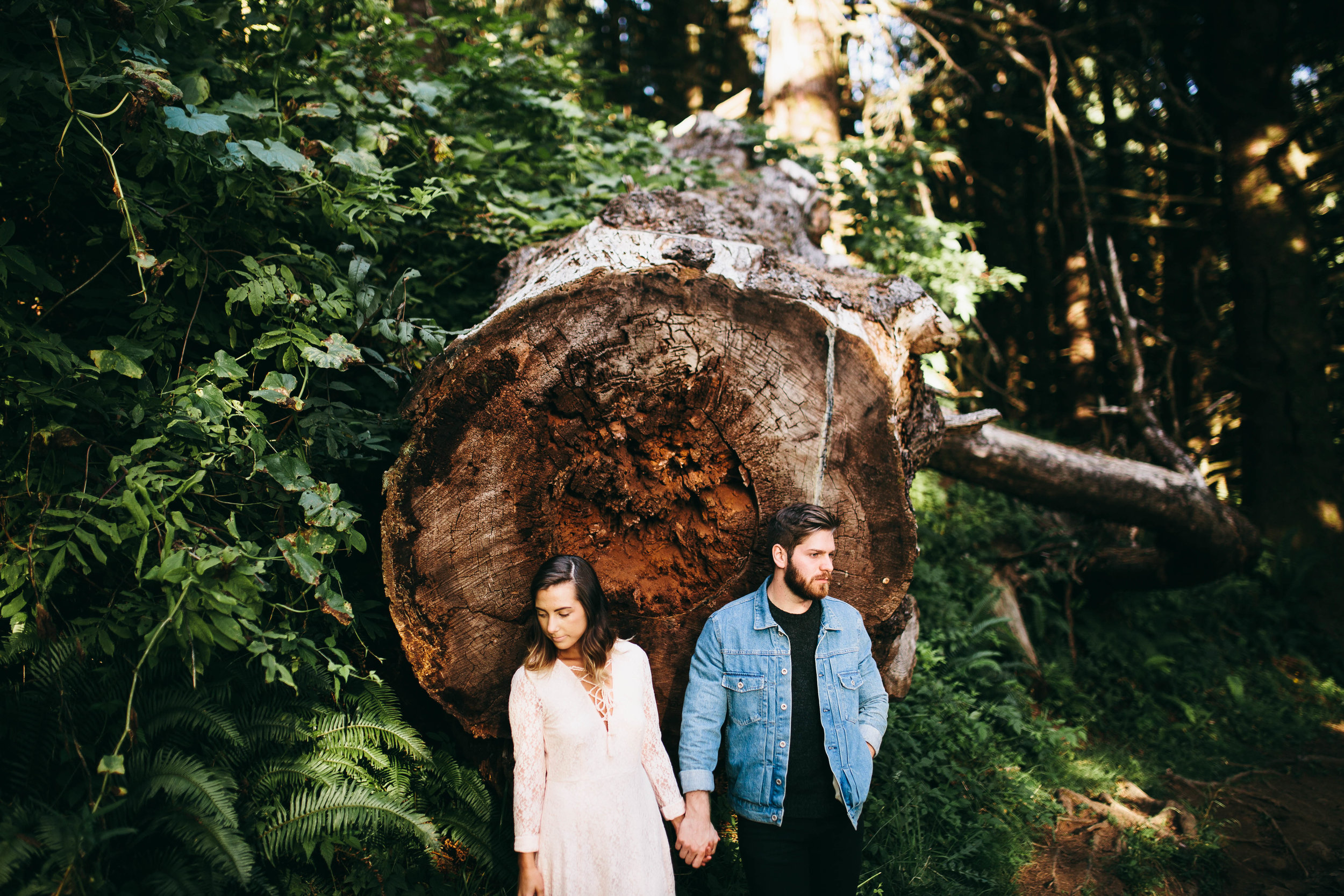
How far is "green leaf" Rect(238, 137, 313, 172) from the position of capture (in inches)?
86.5

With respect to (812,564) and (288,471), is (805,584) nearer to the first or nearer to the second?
(812,564)

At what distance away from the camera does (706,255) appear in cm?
246

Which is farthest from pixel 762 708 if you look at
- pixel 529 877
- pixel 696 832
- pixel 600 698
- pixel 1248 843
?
pixel 1248 843

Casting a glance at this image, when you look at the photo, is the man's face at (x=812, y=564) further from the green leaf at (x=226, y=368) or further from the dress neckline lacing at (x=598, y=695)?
the green leaf at (x=226, y=368)

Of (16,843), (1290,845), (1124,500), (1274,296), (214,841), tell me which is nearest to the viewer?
(16,843)

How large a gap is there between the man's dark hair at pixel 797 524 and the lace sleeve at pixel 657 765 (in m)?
0.62

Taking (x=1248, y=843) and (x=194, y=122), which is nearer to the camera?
(x=194, y=122)

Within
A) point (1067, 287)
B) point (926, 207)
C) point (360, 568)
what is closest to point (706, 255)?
point (360, 568)

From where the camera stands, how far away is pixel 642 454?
2514mm

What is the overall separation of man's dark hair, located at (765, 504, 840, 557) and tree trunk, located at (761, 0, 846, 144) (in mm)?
5746

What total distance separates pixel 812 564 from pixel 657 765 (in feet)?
2.86

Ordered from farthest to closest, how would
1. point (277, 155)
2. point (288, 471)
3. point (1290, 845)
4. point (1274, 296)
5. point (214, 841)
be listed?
point (1274, 296) → point (1290, 845) → point (277, 155) → point (288, 471) → point (214, 841)

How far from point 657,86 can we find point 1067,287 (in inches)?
309

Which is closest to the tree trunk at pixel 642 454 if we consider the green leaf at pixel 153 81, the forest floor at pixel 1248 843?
the green leaf at pixel 153 81
